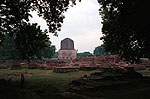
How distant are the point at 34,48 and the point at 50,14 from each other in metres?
3.65

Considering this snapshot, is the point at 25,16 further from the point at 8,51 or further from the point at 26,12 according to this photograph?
→ the point at 8,51

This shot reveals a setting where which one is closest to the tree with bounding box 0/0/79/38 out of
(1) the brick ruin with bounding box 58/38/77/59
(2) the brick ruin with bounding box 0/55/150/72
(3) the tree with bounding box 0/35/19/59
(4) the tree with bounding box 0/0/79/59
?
(4) the tree with bounding box 0/0/79/59

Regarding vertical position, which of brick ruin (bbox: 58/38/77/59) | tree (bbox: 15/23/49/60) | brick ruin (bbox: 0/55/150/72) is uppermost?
brick ruin (bbox: 58/38/77/59)

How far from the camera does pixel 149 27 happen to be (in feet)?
16.5

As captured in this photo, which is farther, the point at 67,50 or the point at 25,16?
the point at 67,50

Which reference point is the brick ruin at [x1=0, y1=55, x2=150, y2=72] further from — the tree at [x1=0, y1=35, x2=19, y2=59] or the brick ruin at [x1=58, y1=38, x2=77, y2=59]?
the brick ruin at [x1=58, y1=38, x2=77, y2=59]

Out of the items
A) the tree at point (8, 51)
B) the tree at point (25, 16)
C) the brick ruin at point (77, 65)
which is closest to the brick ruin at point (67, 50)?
the tree at point (8, 51)

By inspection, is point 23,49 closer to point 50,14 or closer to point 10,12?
point 10,12

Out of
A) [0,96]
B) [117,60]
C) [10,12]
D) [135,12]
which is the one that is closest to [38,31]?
[10,12]

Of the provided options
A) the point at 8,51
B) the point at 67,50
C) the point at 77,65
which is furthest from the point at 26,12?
the point at 67,50

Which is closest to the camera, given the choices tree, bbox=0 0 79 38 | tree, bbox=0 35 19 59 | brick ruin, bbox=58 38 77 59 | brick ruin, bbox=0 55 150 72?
tree, bbox=0 0 79 38

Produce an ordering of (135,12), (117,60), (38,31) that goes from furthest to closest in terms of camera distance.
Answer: (117,60)
(38,31)
(135,12)

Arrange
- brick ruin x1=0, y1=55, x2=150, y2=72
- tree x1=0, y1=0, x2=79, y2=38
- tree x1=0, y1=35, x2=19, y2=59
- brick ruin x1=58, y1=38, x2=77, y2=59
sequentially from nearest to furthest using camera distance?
tree x1=0, y1=0, x2=79, y2=38
brick ruin x1=0, y1=55, x2=150, y2=72
tree x1=0, y1=35, x2=19, y2=59
brick ruin x1=58, y1=38, x2=77, y2=59

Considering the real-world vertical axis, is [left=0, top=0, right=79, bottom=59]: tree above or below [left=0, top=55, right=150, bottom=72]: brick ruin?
above
